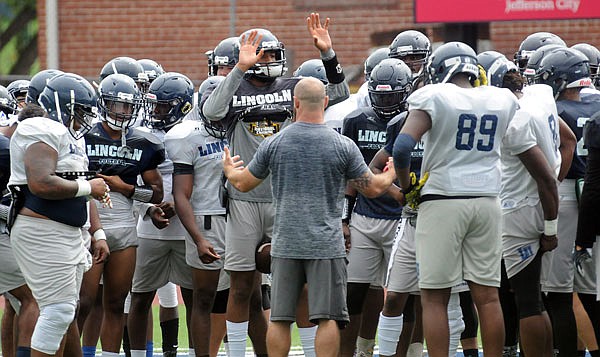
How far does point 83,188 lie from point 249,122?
1278mm

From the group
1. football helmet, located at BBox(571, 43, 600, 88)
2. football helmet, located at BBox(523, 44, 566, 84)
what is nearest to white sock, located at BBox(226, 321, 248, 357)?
football helmet, located at BBox(523, 44, 566, 84)

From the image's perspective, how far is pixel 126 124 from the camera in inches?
300

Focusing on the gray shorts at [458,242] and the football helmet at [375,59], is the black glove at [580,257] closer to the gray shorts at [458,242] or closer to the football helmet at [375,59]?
the gray shorts at [458,242]

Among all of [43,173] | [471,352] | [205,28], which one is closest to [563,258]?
[471,352]

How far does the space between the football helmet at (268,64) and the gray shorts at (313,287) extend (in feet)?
4.48

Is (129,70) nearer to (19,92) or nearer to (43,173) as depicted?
(19,92)

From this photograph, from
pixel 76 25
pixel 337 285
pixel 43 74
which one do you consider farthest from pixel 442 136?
pixel 76 25

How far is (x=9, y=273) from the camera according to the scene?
711cm

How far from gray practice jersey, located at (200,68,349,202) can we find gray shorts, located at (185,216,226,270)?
54 centimetres

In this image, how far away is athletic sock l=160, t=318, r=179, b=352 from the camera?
851 cm

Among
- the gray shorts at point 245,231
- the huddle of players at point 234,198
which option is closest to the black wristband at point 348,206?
the huddle of players at point 234,198

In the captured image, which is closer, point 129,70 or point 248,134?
point 248,134

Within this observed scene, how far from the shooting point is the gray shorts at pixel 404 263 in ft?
24.2

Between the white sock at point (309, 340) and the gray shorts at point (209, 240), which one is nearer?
the white sock at point (309, 340)
